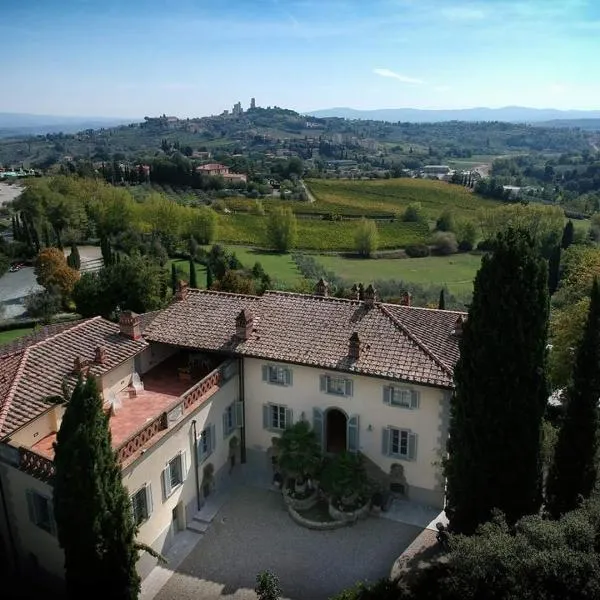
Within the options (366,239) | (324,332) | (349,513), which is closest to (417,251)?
(366,239)

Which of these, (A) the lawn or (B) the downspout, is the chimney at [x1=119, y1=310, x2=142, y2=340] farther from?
(A) the lawn

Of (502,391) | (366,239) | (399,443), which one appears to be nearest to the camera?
(502,391)

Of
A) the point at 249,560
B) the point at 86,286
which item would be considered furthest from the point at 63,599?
the point at 86,286

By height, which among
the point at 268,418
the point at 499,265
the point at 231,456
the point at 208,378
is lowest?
the point at 231,456

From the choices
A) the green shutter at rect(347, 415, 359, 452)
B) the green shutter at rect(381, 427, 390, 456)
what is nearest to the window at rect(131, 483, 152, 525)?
the green shutter at rect(347, 415, 359, 452)

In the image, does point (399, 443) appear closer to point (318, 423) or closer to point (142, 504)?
point (318, 423)

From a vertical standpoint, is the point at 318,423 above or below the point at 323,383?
below

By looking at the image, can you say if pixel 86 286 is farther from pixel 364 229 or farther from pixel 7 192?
pixel 7 192
